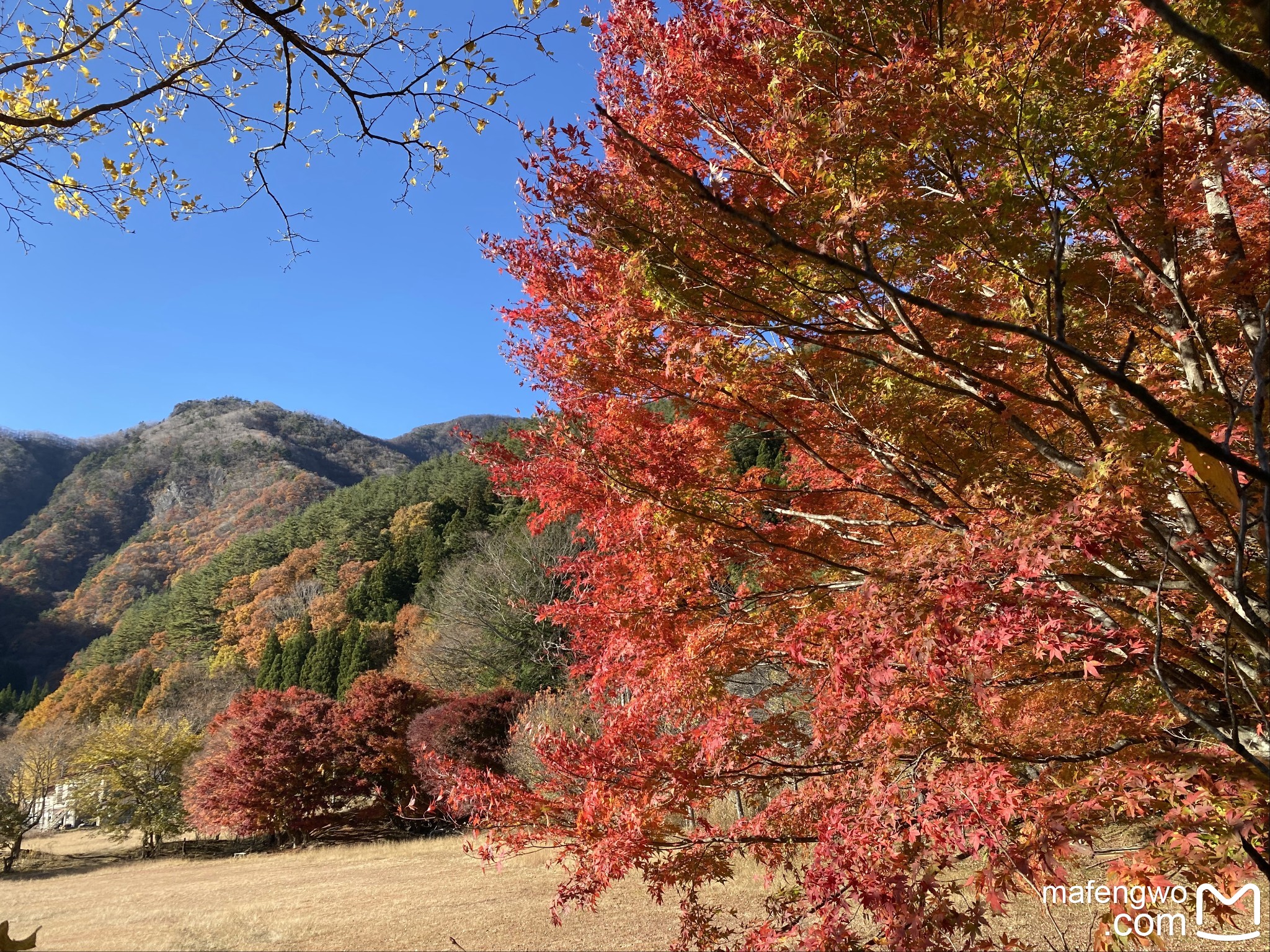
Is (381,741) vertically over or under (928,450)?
under

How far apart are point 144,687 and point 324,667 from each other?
14136 millimetres

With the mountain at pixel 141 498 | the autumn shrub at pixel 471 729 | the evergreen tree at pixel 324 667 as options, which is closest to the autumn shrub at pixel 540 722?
the autumn shrub at pixel 471 729

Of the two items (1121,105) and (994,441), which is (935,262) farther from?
(994,441)

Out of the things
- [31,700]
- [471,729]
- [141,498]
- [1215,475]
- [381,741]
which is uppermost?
[141,498]

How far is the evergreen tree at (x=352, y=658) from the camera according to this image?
3052cm

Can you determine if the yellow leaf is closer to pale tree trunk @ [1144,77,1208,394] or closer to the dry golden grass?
pale tree trunk @ [1144,77,1208,394]

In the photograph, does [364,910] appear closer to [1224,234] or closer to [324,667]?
[1224,234]

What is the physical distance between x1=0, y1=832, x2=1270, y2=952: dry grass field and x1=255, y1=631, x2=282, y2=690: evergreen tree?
16.8 metres

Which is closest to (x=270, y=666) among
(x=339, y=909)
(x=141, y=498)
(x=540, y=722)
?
(x=540, y=722)

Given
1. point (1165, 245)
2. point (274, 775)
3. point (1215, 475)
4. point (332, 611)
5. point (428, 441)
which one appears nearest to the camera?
point (1215, 475)

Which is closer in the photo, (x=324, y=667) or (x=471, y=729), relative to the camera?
(x=471, y=729)

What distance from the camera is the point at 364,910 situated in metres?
10.6

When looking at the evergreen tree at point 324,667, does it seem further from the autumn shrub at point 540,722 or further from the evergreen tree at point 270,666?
the autumn shrub at point 540,722

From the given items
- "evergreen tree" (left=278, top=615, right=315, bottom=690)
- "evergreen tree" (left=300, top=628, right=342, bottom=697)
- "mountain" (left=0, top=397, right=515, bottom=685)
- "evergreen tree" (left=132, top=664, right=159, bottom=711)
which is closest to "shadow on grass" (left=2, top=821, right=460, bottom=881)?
"evergreen tree" (left=300, top=628, right=342, bottom=697)
